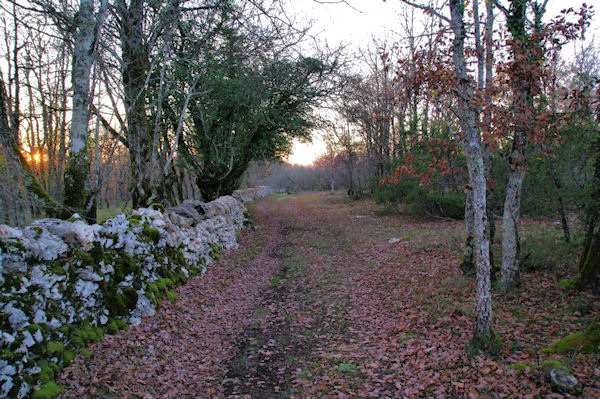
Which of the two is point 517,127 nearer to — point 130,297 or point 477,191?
point 477,191

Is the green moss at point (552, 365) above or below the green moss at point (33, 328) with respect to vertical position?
below

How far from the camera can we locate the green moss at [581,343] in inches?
151

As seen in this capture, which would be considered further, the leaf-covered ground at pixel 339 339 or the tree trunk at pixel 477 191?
the tree trunk at pixel 477 191

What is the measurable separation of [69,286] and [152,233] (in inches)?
86.1

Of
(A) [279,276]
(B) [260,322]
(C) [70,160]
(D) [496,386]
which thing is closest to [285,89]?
(A) [279,276]

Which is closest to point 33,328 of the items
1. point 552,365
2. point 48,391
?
point 48,391

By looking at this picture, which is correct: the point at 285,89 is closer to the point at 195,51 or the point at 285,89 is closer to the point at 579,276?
the point at 195,51

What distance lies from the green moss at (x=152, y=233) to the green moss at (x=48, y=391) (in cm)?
307

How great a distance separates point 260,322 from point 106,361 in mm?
2621

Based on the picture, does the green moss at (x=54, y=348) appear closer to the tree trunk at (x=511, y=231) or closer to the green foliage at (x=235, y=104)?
the tree trunk at (x=511, y=231)

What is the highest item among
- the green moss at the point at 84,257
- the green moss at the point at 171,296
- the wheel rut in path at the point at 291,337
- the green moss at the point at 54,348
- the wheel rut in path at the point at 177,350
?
the green moss at the point at 84,257

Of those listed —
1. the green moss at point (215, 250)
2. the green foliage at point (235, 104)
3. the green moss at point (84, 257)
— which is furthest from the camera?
the green foliage at point (235, 104)

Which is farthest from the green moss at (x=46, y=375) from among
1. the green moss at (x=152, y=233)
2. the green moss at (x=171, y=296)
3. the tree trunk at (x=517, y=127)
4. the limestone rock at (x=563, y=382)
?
the tree trunk at (x=517, y=127)

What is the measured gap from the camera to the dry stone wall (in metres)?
3.22
